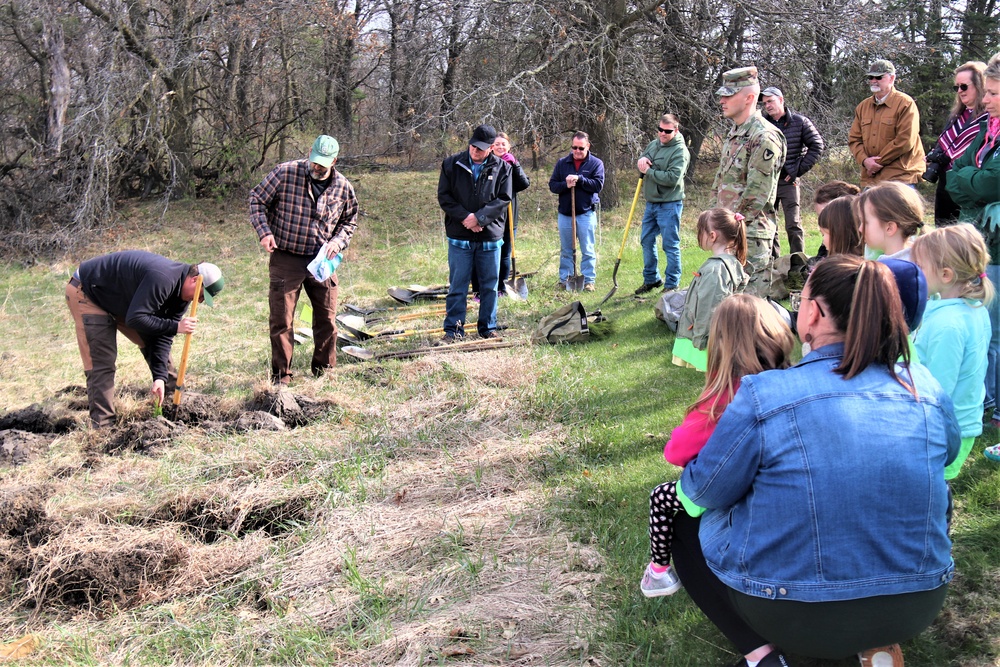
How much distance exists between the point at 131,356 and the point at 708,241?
21.1 feet

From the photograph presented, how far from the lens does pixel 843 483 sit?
2357mm

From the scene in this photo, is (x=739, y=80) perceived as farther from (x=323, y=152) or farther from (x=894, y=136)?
(x=323, y=152)

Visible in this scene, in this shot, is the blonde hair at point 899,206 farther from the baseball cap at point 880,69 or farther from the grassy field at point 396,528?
the baseball cap at point 880,69

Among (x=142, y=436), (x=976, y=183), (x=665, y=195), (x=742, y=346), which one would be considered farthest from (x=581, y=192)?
(x=742, y=346)

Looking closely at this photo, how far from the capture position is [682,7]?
15625mm

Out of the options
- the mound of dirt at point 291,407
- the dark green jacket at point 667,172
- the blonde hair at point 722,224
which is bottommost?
the mound of dirt at point 291,407

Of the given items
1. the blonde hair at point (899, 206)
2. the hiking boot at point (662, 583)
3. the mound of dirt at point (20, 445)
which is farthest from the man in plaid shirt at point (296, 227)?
the hiking boot at point (662, 583)

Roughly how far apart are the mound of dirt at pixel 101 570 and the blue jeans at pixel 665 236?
6134 millimetres

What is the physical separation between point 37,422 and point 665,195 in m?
6.26

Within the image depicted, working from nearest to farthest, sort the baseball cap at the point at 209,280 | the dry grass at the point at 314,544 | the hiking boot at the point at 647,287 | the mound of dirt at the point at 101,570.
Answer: the dry grass at the point at 314,544
the mound of dirt at the point at 101,570
the baseball cap at the point at 209,280
the hiking boot at the point at 647,287

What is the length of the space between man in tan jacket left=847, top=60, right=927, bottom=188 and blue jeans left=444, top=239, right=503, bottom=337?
11.2ft

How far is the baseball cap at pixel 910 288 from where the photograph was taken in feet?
8.56

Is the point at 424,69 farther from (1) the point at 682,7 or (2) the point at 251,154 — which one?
(1) the point at 682,7

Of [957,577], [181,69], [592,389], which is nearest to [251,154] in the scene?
[181,69]
